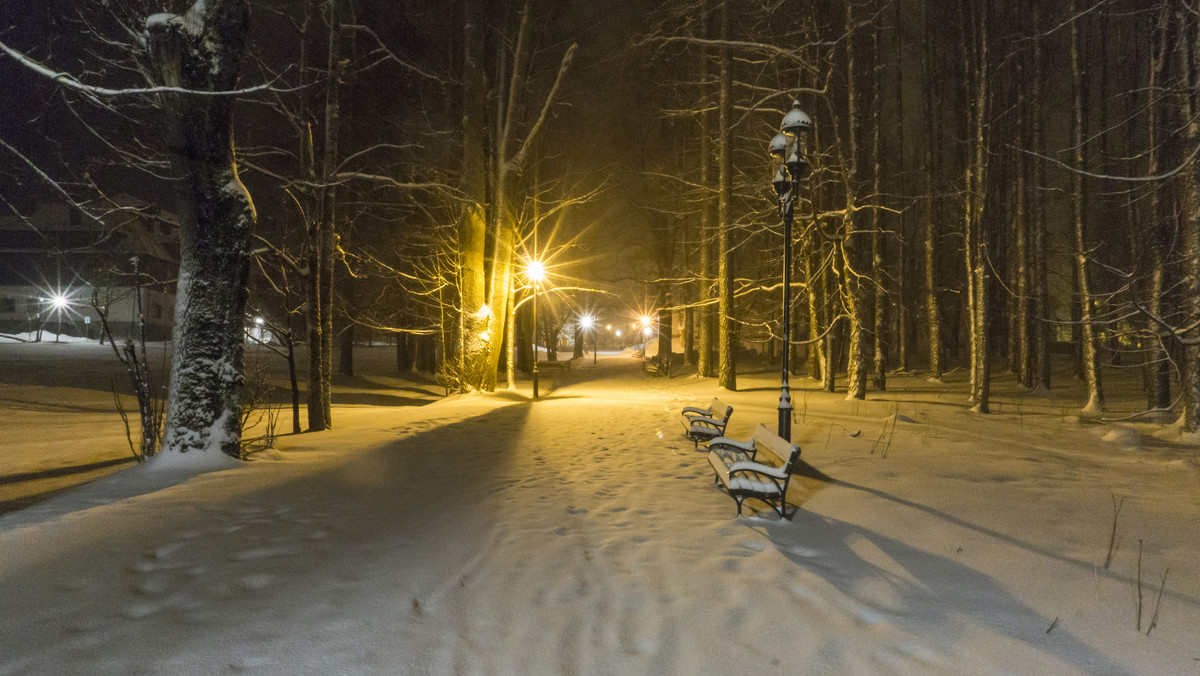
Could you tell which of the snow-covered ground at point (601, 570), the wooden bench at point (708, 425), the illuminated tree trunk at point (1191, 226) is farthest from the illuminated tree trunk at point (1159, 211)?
Result: the wooden bench at point (708, 425)

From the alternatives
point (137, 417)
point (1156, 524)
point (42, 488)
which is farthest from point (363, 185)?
point (1156, 524)

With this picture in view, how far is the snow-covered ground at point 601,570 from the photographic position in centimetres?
332

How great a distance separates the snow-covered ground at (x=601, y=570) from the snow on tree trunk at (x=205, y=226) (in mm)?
823

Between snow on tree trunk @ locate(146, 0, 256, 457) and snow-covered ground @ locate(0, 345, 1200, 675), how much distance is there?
82 cm

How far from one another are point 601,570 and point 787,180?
7296mm

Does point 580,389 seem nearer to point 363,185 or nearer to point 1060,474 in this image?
point 363,185

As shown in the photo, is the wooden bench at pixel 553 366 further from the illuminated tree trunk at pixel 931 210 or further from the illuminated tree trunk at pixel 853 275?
the illuminated tree trunk at pixel 853 275

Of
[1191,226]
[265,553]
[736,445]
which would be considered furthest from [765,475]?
[1191,226]

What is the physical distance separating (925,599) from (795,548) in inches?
42.5

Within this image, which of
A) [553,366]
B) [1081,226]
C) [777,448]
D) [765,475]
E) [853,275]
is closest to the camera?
[765,475]

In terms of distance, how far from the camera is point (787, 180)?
945cm

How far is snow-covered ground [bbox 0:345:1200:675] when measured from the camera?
3316mm

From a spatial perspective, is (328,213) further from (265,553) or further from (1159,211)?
(1159,211)

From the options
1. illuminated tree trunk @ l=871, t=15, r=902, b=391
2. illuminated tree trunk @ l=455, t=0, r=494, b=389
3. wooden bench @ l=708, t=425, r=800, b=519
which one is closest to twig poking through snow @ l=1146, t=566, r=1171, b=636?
wooden bench @ l=708, t=425, r=800, b=519
